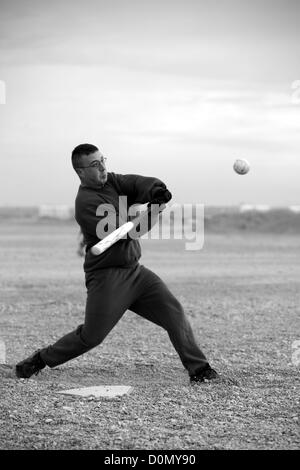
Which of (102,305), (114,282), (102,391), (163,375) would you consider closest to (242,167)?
(163,375)

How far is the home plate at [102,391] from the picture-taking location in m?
7.68

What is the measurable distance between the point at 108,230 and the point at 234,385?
1.90 metres

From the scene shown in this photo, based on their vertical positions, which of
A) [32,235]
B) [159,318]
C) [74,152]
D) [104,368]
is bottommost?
[32,235]

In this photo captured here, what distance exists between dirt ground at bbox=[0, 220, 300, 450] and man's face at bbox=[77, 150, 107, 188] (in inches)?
78.1

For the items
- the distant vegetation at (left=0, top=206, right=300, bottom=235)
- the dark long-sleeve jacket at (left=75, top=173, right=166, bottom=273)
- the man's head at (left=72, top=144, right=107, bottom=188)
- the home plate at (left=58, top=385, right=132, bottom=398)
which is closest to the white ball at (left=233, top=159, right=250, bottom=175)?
the dark long-sleeve jacket at (left=75, top=173, right=166, bottom=273)

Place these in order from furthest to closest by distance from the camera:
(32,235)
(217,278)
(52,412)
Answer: (32,235), (217,278), (52,412)

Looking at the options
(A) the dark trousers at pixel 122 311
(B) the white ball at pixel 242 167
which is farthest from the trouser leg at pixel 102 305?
(B) the white ball at pixel 242 167

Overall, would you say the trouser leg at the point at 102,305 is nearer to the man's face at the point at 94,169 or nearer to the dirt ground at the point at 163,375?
the dirt ground at the point at 163,375

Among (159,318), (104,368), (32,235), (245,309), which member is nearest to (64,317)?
(245,309)

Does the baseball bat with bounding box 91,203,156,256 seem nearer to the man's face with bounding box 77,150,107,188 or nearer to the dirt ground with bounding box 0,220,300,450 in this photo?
the man's face with bounding box 77,150,107,188

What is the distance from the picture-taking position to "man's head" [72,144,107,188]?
7.73 meters

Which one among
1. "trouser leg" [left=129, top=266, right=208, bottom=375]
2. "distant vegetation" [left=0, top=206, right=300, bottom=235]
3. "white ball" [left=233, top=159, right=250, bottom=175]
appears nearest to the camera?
"trouser leg" [left=129, top=266, right=208, bottom=375]

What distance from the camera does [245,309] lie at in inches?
549
